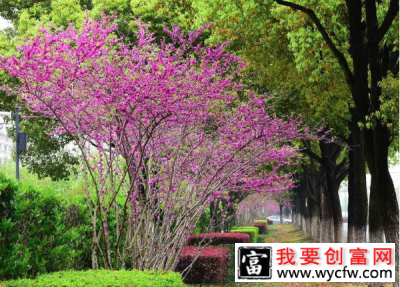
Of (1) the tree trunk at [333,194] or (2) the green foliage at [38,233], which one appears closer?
(2) the green foliage at [38,233]

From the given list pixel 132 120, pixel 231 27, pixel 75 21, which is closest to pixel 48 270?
pixel 132 120

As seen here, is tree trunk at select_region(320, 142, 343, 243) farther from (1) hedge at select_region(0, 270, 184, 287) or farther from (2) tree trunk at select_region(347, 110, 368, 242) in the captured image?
(1) hedge at select_region(0, 270, 184, 287)

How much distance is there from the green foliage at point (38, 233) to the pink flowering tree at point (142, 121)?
0.80 metres

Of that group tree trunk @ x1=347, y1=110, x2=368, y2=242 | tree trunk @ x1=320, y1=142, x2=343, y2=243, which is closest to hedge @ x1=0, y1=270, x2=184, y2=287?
tree trunk @ x1=347, y1=110, x2=368, y2=242

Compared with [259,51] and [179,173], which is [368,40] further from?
[259,51]

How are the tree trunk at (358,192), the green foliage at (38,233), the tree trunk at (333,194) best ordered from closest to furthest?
the green foliage at (38,233), the tree trunk at (358,192), the tree trunk at (333,194)

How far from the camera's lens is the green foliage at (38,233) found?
10.6 m

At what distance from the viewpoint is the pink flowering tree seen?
10945 millimetres

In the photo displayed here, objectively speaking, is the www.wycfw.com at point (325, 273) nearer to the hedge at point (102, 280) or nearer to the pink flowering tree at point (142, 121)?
the pink flowering tree at point (142, 121)

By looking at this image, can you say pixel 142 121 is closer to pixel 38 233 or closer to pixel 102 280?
pixel 38 233

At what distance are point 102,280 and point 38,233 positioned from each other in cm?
305

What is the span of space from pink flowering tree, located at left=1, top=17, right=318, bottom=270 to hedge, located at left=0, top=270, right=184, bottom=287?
5.06 feet

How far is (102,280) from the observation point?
30.4 ft

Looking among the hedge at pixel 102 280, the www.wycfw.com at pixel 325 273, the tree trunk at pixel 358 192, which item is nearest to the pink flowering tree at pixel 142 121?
the hedge at pixel 102 280
